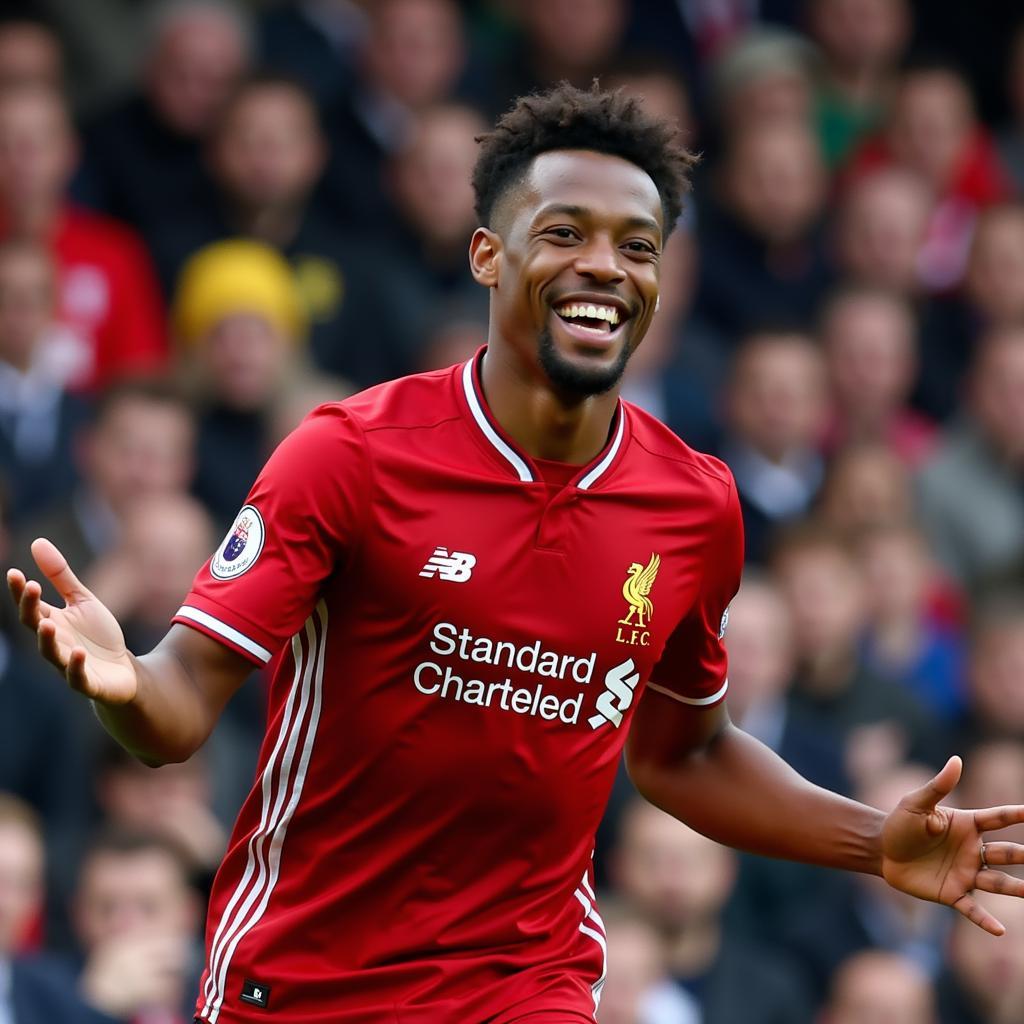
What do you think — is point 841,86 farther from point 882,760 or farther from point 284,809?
point 284,809

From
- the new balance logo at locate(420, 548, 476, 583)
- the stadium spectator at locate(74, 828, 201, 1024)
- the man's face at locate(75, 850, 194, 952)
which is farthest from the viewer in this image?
the man's face at locate(75, 850, 194, 952)

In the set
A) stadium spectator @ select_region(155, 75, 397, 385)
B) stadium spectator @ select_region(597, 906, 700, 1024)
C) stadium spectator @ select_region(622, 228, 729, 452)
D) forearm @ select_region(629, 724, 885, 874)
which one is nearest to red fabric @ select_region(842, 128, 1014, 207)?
stadium spectator @ select_region(622, 228, 729, 452)

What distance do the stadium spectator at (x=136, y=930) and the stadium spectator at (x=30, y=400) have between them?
1.43 metres

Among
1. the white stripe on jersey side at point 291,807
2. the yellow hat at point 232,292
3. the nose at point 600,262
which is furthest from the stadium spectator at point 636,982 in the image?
the nose at point 600,262

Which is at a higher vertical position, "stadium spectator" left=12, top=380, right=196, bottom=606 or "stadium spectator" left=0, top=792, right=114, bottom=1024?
"stadium spectator" left=12, top=380, right=196, bottom=606

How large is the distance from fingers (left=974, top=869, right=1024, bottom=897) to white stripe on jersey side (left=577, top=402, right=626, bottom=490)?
1.00m

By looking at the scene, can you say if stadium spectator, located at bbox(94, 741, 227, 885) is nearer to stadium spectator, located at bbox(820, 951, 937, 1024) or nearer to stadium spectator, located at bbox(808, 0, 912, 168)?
stadium spectator, located at bbox(820, 951, 937, 1024)

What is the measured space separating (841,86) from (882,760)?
379cm

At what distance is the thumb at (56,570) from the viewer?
3449 mm

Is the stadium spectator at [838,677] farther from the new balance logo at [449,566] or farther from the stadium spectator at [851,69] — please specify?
the new balance logo at [449,566]

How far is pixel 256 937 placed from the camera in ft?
13.2

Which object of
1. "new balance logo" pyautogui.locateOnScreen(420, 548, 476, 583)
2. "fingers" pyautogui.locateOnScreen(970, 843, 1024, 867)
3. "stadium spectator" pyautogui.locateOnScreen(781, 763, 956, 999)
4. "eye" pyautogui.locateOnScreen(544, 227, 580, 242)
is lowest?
"stadium spectator" pyautogui.locateOnScreen(781, 763, 956, 999)

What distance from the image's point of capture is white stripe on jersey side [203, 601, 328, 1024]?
3.99m

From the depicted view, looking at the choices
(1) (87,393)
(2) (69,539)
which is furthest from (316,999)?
(1) (87,393)
